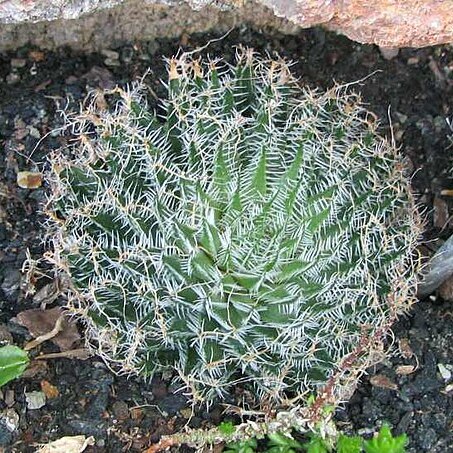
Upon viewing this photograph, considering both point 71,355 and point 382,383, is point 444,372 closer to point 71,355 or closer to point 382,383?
point 382,383

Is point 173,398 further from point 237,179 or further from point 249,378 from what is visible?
point 237,179

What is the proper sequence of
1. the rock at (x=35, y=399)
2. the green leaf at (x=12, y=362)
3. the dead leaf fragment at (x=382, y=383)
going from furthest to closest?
the dead leaf fragment at (x=382, y=383) < the rock at (x=35, y=399) < the green leaf at (x=12, y=362)

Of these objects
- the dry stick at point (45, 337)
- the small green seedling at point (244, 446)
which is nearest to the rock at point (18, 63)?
the dry stick at point (45, 337)

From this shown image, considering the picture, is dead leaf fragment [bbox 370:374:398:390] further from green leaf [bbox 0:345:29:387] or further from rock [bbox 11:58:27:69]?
rock [bbox 11:58:27:69]

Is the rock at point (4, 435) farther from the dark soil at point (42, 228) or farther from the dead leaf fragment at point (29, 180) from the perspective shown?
the dead leaf fragment at point (29, 180)

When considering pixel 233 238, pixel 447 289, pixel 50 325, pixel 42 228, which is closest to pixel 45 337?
pixel 50 325
